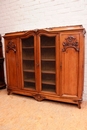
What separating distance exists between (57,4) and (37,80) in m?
1.74

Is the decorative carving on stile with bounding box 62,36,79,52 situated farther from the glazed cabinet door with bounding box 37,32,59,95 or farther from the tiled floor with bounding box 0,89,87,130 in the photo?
the tiled floor with bounding box 0,89,87,130

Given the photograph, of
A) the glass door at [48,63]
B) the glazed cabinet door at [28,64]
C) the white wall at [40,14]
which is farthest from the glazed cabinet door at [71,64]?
the glazed cabinet door at [28,64]

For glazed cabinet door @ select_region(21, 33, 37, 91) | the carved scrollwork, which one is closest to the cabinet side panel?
the carved scrollwork

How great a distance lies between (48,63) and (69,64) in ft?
1.75

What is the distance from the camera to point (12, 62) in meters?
2.90

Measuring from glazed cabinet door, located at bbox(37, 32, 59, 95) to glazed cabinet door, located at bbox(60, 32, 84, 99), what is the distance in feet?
0.42

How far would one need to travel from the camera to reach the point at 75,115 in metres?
2.08

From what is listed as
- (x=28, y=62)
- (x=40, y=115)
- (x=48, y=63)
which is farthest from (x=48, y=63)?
(x=40, y=115)

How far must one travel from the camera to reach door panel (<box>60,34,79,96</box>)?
2217 millimetres

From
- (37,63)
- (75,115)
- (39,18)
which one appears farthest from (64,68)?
(39,18)

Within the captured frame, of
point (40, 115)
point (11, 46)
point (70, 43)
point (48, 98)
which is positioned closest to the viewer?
point (40, 115)

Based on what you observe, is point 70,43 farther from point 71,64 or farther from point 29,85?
point 29,85

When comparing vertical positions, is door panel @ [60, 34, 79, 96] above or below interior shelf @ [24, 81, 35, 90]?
above

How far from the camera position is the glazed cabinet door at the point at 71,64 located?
2.19 meters
